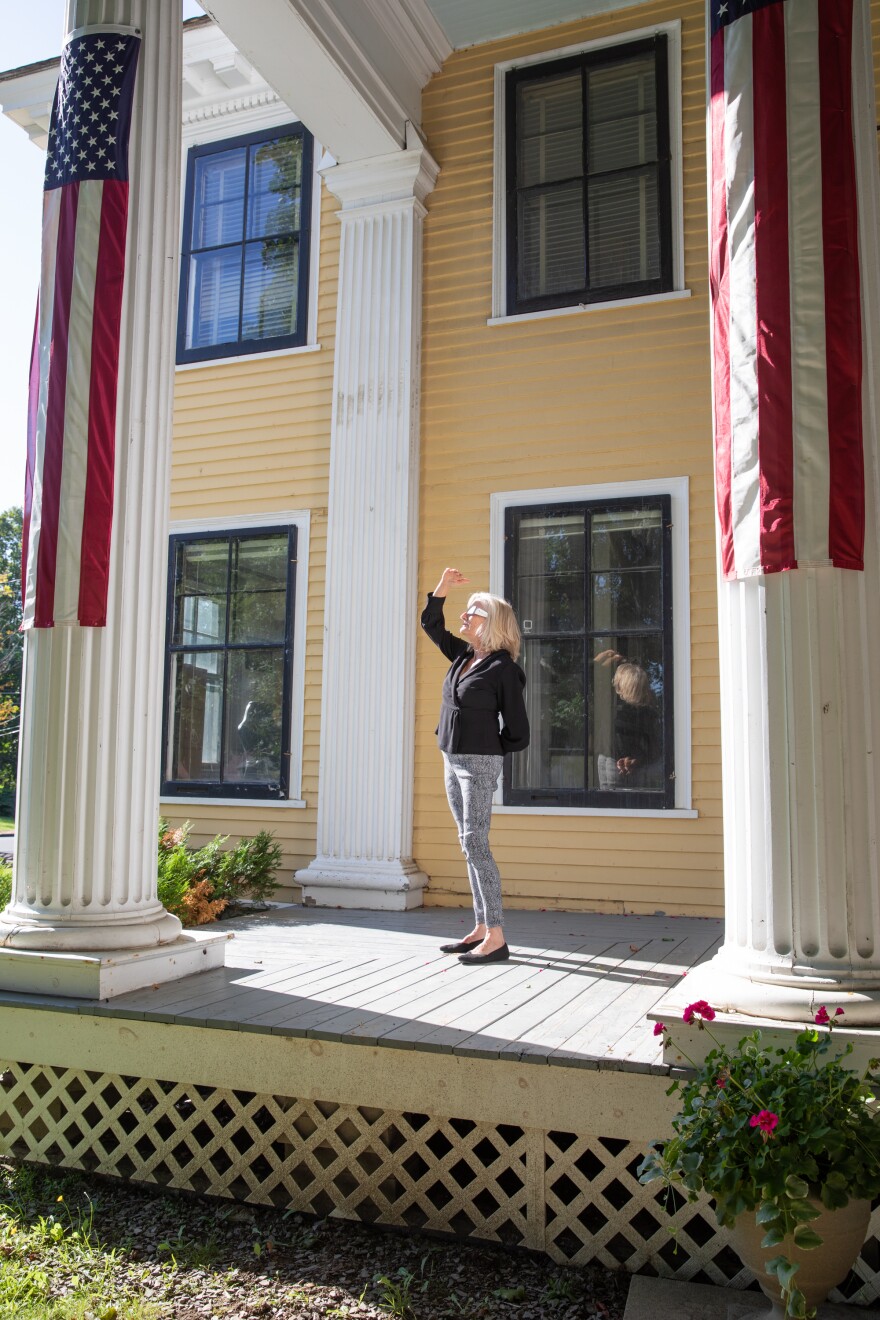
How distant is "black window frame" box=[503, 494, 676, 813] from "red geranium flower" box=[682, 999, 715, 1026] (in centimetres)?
346

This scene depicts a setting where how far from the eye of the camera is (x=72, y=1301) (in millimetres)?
2564

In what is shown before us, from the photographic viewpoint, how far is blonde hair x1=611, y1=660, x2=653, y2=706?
6.16 m

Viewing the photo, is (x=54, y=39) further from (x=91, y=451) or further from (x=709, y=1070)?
(x=709, y=1070)

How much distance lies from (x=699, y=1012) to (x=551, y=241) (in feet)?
18.2

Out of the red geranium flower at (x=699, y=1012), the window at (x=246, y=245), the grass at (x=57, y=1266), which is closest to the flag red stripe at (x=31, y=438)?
the grass at (x=57, y=1266)

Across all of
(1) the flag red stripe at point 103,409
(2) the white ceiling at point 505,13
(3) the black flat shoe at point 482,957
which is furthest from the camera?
(2) the white ceiling at point 505,13

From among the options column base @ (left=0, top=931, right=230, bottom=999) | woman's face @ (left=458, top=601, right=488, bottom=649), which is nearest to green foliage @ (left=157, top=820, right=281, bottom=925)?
column base @ (left=0, top=931, right=230, bottom=999)

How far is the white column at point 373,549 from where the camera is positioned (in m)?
6.56

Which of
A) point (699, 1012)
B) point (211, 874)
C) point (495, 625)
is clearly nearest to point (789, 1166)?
point (699, 1012)

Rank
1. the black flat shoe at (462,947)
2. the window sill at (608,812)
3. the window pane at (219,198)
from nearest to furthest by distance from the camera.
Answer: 1. the black flat shoe at (462,947)
2. the window sill at (608,812)
3. the window pane at (219,198)

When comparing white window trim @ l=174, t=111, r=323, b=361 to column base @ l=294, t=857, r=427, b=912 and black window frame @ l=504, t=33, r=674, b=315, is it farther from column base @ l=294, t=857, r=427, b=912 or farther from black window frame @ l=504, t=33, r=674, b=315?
column base @ l=294, t=857, r=427, b=912

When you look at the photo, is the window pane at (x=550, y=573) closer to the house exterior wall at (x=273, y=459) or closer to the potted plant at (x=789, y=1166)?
the house exterior wall at (x=273, y=459)

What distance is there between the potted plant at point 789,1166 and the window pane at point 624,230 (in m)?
5.38

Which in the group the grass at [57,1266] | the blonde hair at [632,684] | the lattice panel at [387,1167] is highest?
the blonde hair at [632,684]
